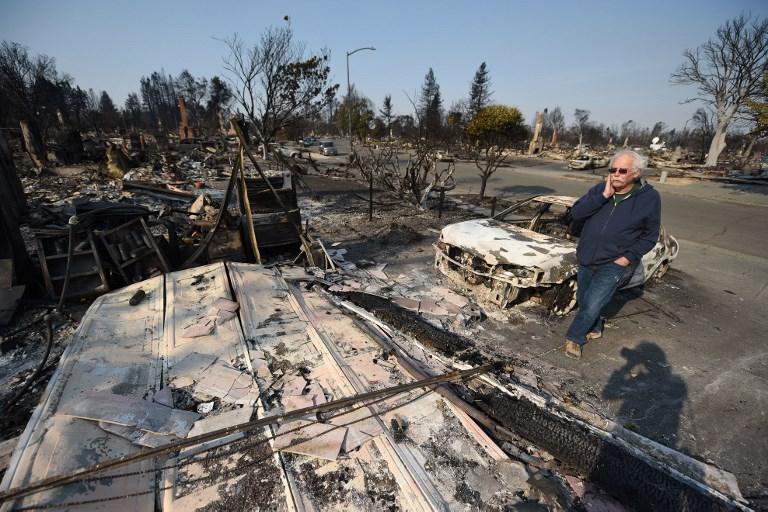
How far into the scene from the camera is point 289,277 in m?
3.82

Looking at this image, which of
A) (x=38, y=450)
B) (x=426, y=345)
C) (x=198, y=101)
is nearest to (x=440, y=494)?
(x=426, y=345)

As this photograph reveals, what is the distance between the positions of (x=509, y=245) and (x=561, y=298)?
0.90m

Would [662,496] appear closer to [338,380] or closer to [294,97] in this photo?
[338,380]

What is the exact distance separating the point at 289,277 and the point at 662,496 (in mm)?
3391

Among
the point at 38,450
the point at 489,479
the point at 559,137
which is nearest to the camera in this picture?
the point at 38,450

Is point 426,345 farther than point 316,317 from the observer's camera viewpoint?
Yes

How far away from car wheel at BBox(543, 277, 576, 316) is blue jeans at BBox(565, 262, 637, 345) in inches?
23.5

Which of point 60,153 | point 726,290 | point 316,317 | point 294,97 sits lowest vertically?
point 726,290

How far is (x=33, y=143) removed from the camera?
14.9m

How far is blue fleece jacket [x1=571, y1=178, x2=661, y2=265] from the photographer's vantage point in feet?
9.43

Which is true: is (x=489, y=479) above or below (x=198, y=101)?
below

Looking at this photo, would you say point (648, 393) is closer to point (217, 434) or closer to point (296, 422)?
point (296, 422)

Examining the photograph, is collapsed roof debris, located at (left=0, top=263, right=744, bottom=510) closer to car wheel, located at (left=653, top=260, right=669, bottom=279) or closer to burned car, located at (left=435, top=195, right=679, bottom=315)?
burned car, located at (left=435, top=195, right=679, bottom=315)

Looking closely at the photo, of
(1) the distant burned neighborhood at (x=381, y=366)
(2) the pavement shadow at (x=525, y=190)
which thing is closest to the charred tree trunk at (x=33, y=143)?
(1) the distant burned neighborhood at (x=381, y=366)
